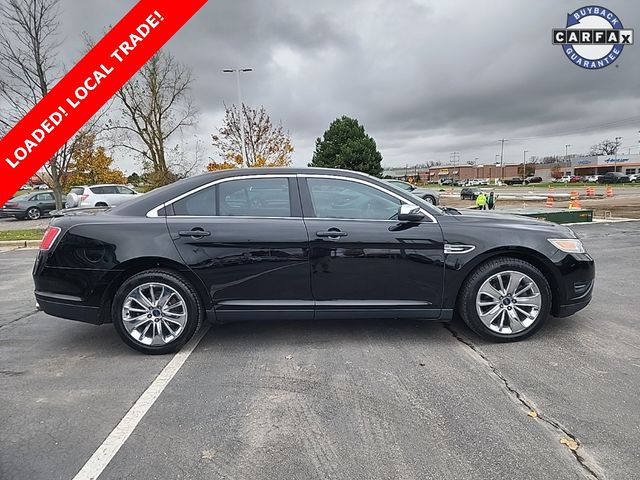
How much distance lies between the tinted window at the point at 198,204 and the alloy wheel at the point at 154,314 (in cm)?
69

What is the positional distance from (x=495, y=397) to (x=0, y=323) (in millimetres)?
5196

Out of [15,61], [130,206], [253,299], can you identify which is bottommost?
[253,299]

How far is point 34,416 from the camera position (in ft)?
8.65

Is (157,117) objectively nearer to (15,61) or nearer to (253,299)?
(15,61)

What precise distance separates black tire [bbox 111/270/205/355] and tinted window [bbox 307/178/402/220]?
4.48 ft

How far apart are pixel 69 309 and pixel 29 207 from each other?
2113cm

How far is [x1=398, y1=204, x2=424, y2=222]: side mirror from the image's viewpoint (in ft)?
11.3

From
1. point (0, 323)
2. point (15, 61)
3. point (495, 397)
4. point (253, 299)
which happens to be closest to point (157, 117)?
point (15, 61)

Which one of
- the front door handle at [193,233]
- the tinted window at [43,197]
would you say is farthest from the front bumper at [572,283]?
the tinted window at [43,197]

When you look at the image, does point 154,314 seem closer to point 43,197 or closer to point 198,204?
point 198,204

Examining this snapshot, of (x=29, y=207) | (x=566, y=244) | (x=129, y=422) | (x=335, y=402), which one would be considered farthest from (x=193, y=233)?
(x=29, y=207)

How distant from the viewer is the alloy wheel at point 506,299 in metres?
3.60

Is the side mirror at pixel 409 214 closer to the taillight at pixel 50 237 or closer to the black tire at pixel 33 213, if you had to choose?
the taillight at pixel 50 237

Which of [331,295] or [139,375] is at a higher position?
[331,295]
